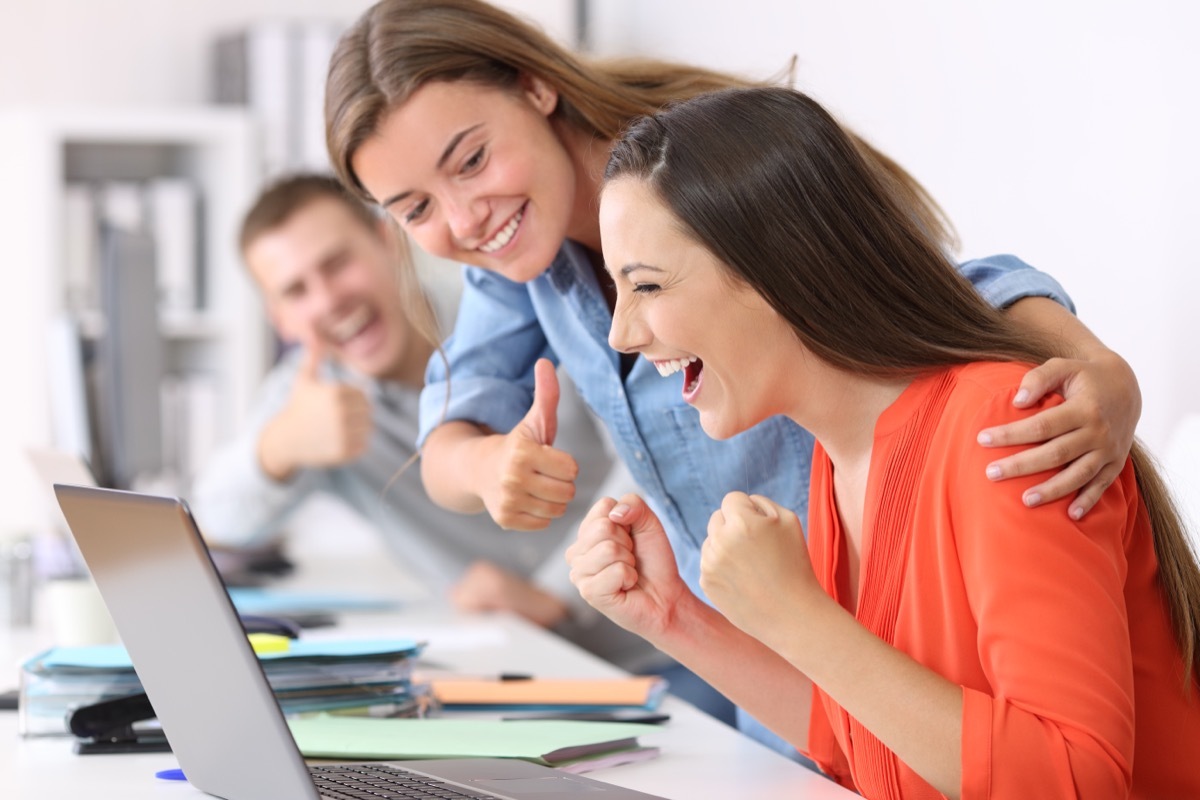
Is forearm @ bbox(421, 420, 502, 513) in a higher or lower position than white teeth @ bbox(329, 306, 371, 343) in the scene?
lower

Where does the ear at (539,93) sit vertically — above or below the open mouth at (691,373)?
above

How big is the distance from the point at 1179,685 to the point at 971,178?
1117mm

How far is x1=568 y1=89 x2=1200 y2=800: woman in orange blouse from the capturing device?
2.89 ft

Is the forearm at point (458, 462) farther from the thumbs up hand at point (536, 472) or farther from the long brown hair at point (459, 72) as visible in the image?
the long brown hair at point (459, 72)

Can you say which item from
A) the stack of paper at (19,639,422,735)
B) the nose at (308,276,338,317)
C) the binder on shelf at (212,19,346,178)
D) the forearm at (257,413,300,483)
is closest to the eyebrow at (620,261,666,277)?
the stack of paper at (19,639,422,735)

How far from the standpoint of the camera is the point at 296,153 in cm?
369

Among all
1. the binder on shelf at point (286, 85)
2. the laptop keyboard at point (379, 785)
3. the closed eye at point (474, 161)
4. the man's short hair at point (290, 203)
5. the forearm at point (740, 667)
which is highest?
the binder on shelf at point (286, 85)

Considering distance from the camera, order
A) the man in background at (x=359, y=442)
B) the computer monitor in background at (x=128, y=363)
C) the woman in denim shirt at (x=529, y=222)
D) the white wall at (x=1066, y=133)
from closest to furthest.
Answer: the woman in denim shirt at (x=529, y=222) < the white wall at (x=1066, y=133) < the computer monitor in background at (x=128, y=363) < the man in background at (x=359, y=442)

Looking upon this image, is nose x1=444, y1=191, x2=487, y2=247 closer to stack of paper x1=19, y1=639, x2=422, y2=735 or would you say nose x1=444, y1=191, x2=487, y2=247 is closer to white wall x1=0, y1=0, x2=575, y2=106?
stack of paper x1=19, y1=639, x2=422, y2=735

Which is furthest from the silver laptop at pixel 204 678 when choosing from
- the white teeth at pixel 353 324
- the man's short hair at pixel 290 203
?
the man's short hair at pixel 290 203

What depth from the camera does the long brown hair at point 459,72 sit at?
136cm

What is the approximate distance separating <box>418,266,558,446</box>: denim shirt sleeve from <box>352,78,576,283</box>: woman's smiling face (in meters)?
0.21

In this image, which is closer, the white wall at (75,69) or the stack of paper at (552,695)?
the stack of paper at (552,695)

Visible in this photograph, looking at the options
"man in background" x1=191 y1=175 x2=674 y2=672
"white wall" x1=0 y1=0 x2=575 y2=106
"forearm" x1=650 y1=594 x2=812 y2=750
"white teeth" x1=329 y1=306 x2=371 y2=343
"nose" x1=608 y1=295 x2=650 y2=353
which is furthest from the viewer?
"white wall" x1=0 y1=0 x2=575 y2=106
